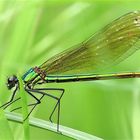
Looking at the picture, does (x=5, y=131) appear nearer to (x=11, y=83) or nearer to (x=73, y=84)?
(x=11, y=83)

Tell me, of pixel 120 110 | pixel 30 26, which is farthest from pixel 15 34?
pixel 120 110

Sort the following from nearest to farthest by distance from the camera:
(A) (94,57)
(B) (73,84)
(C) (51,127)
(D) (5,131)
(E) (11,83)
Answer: (D) (5,131)
(C) (51,127)
(E) (11,83)
(A) (94,57)
(B) (73,84)

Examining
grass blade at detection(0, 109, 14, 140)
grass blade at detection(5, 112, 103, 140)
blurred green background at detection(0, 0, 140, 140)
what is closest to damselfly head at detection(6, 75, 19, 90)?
blurred green background at detection(0, 0, 140, 140)

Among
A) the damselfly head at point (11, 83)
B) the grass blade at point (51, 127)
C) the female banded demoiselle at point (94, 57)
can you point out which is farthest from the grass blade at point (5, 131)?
the female banded demoiselle at point (94, 57)

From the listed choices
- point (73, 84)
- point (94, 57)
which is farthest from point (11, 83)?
point (73, 84)

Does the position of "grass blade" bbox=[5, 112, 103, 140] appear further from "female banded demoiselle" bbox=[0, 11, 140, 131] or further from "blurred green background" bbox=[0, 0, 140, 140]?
"female banded demoiselle" bbox=[0, 11, 140, 131]

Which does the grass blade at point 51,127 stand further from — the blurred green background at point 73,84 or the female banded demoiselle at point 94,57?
the female banded demoiselle at point 94,57
